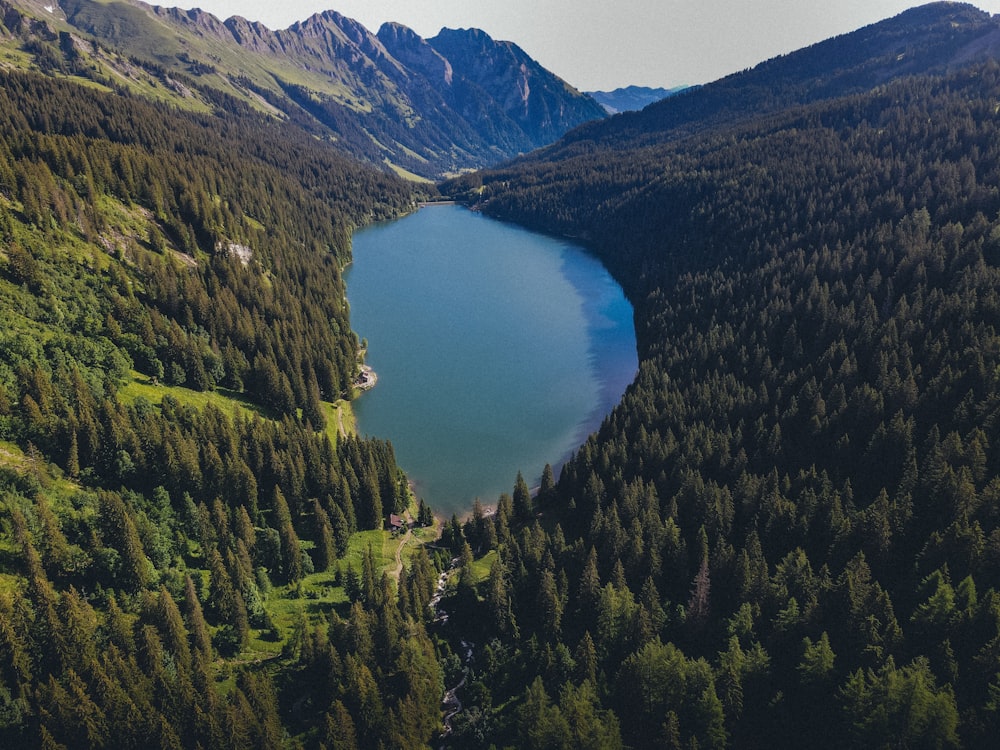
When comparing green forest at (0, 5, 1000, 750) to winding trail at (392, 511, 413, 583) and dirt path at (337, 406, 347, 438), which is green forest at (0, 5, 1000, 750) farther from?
dirt path at (337, 406, 347, 438)

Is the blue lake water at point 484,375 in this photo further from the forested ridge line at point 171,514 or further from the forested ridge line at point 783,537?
the forested ridge line at point 783,537

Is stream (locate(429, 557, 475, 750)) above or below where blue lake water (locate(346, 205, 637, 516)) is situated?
below

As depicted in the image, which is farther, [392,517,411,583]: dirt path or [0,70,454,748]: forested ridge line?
[392,517,411,583]: dirt path

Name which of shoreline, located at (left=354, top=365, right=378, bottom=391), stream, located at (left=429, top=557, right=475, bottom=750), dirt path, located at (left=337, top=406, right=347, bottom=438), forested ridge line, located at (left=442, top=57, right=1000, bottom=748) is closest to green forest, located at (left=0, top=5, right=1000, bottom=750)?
stream, located at (left=429, top=557, right=475, bottom=750)

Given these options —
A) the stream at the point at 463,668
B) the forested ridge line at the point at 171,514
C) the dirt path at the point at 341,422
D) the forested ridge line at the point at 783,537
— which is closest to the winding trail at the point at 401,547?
the forested ridge line at the point at 171,514

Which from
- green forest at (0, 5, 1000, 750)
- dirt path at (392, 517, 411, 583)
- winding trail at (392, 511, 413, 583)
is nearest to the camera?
green forest at (0, 5, 1000, 750)

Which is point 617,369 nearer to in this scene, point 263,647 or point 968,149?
point 263,647

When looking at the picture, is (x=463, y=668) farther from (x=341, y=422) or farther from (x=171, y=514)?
(x=341, y=422)

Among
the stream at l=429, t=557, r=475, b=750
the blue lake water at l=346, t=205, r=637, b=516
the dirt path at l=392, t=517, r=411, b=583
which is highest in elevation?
the blue lake water at l=346, t=205, r=637, b=516

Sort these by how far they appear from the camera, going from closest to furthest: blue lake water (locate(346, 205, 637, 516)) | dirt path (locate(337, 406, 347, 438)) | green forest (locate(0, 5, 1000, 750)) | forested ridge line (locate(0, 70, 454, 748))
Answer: forested ridge line (locate(0, 70, 454, 748))
green forest (locate(0, 5, 1000, 750))
blue lake water (locate(346, 205, 637, 516))
dirt path (locate(337, 406, 347, 438))
